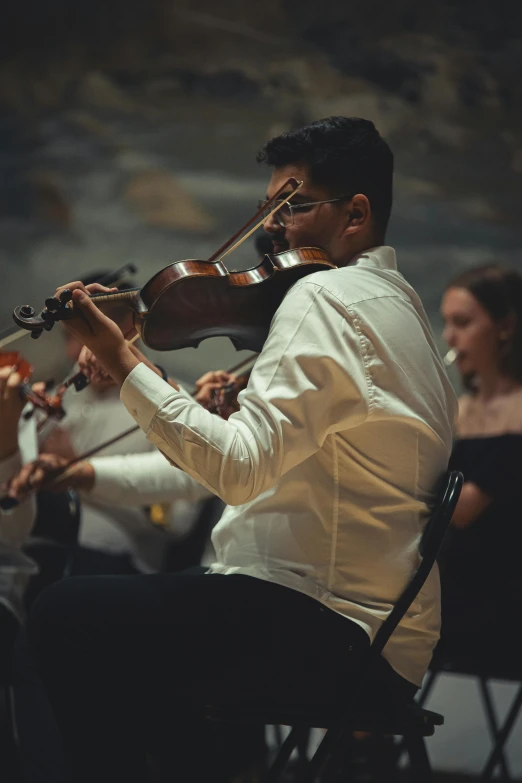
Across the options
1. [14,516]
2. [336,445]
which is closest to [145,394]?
[336,445]

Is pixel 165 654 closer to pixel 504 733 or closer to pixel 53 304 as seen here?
pixel 53 304

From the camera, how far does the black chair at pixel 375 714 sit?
121 centimetres

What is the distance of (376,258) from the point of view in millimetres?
1398

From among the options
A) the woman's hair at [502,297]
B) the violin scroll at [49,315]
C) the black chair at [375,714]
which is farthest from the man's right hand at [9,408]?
the woman's hair at [502,297]

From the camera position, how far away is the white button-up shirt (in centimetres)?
117

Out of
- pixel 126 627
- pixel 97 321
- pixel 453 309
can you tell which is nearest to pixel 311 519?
pixel 126 627

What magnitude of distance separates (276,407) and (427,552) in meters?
0.31

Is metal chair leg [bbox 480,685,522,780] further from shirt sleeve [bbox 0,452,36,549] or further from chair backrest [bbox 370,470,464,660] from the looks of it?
shirt sleeve [bbox 0,452,36,549]

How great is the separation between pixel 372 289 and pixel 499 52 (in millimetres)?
2790

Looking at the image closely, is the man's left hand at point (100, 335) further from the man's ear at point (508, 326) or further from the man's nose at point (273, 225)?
the man's ear at point (508, 326)

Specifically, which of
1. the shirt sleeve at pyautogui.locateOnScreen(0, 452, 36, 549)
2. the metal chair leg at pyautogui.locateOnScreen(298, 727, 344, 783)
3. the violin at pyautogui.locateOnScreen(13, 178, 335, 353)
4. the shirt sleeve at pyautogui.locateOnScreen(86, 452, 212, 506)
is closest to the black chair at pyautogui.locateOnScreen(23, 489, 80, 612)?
the shirt sleeve at pyautogui.locateOnScreen(0, 452, 36, 549)

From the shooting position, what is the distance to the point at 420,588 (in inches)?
49.8

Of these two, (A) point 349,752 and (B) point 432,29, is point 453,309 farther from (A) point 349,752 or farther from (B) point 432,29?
(B) point 432,29

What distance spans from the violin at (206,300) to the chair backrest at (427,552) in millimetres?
372
